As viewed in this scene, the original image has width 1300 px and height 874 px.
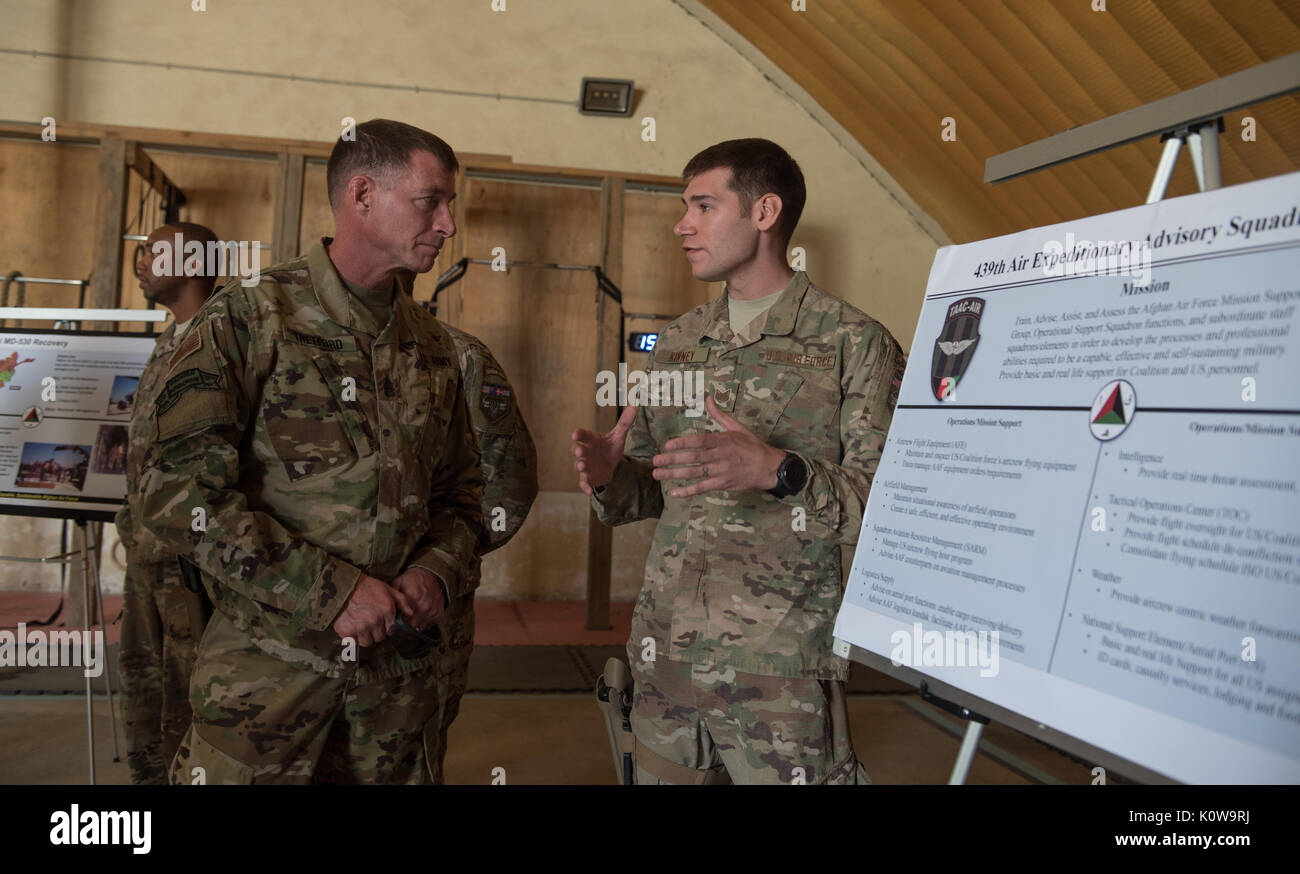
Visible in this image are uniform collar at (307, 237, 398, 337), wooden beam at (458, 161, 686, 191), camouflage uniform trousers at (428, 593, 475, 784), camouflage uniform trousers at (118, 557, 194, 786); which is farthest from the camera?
wooden beam at (458, 161, 686, 191)

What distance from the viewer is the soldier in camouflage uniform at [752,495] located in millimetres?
1675

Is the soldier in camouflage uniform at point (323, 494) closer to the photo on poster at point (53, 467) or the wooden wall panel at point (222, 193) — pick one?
the photo on poster at point (53, 467)

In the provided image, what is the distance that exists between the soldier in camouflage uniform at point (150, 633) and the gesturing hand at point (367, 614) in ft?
4.15

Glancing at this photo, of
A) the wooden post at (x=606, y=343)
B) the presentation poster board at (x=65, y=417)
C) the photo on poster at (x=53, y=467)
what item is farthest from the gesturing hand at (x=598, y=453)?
the wooden post at (x=606, y=343)

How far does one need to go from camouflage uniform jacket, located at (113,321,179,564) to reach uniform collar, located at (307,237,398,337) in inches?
44.3

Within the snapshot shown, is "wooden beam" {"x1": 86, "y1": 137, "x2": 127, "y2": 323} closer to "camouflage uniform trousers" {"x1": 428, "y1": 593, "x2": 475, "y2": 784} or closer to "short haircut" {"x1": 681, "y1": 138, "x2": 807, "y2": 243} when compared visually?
"camouflage uniform trousers" {"x1": 428, "y1": 593, "x2": 475, "y2": 784}

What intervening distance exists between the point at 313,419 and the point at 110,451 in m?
1.91

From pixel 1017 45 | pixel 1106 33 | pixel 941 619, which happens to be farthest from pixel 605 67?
pixel 941 619

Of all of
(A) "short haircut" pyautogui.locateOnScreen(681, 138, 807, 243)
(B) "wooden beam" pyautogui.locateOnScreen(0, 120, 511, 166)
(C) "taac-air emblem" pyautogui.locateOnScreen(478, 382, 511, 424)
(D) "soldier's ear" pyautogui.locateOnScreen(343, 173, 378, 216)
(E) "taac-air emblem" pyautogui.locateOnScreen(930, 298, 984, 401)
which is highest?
(B) "wooden beam" pyautogui.locateOnScreen(0, 120, 511, 166)

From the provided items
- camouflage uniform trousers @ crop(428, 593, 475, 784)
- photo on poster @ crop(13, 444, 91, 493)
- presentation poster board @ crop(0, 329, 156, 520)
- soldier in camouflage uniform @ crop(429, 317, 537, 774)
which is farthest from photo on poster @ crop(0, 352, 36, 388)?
camouflage uniform trousers @ crop(428, 593, 475, 784)

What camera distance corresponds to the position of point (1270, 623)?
863 millimetres

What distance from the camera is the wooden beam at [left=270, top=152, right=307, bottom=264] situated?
5.60 metres
